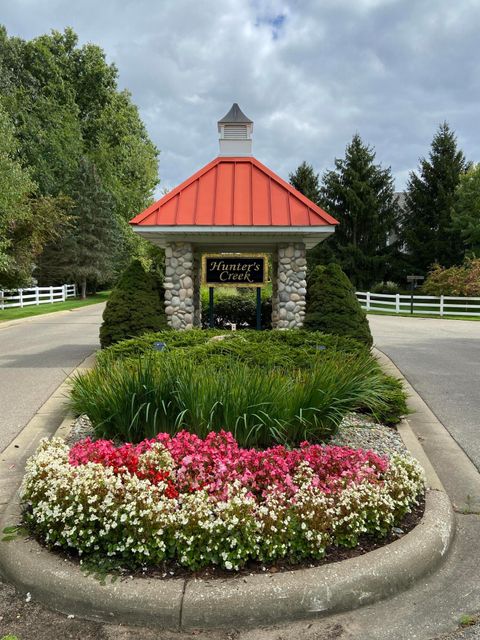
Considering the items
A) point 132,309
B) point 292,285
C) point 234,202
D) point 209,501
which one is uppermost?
point 234,202

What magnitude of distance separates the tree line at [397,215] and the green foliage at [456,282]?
653cm

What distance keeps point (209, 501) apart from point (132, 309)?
6872 millimetres

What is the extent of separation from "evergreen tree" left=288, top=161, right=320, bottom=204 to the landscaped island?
129 ft

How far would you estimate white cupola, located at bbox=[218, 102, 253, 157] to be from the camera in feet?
35.1

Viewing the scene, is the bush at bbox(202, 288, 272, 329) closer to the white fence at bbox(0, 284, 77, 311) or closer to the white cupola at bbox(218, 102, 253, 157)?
A: the white cupola at bbox(218, 102, 253, 157)

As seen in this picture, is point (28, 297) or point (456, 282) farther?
point (28, 297)

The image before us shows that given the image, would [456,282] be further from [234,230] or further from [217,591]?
[217,591]

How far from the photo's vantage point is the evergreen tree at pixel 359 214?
36094mm

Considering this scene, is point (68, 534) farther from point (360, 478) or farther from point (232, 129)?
point (232, 129)

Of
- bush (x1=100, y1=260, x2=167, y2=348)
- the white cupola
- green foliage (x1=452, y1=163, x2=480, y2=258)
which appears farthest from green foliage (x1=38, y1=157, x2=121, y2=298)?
bush (x1=100, y1=260, x2=167, y2=348)

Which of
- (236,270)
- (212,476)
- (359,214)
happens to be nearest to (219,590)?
(212,476)

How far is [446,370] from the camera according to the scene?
953 cm

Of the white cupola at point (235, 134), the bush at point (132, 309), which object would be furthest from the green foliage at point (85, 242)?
the bush at point (132, 309)

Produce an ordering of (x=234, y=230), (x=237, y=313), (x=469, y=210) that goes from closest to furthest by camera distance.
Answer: (x=234, y=230) → (x=237, y=313) → (x=469, y=210)
